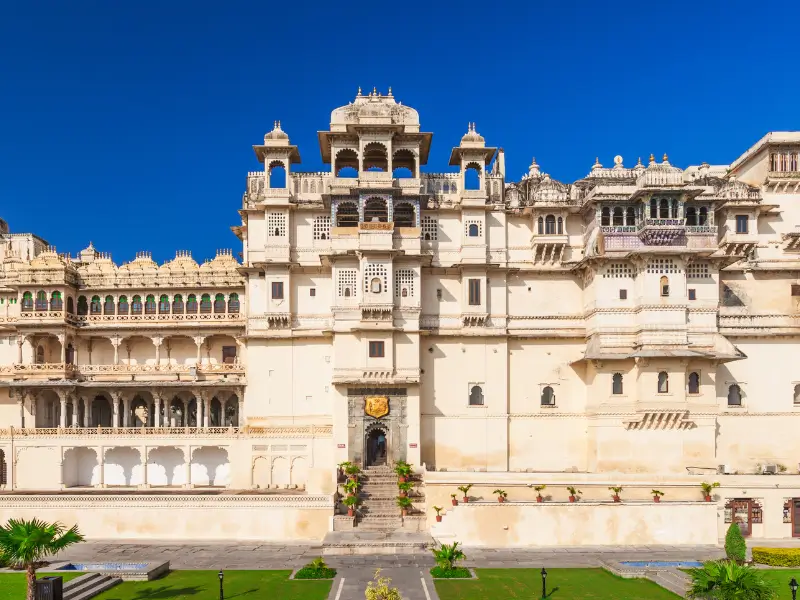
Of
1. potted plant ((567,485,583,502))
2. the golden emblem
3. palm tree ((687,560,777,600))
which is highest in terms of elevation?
the golden emblem

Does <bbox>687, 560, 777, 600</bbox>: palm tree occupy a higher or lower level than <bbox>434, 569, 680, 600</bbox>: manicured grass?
higher

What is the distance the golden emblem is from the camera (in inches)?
1486

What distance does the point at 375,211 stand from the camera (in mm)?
40781

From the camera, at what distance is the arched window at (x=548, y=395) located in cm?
4050

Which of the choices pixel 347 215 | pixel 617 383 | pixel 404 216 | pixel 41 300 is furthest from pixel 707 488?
pixel 41 300

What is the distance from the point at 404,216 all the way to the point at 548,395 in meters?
12.9

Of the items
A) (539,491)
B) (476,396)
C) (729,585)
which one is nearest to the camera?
(729,585)

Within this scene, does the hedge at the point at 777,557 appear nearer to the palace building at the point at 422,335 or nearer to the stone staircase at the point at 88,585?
the palace building at the point at 422,335

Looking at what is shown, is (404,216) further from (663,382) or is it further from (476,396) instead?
(663,382)

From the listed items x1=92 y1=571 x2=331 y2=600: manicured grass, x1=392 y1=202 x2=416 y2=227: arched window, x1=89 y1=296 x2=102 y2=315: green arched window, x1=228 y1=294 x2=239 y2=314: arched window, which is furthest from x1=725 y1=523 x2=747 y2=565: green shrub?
x1=89 y1=296 x2=102 y2=315: green arched window

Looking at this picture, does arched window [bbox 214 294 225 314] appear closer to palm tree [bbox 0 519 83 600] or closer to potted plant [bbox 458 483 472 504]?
potted plant [bbox 458 483 472 504]

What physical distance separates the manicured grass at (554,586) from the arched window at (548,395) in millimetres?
13523

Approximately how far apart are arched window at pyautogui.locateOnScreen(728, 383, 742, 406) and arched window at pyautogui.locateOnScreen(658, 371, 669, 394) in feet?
16.2

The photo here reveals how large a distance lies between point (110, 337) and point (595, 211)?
95.1ft
